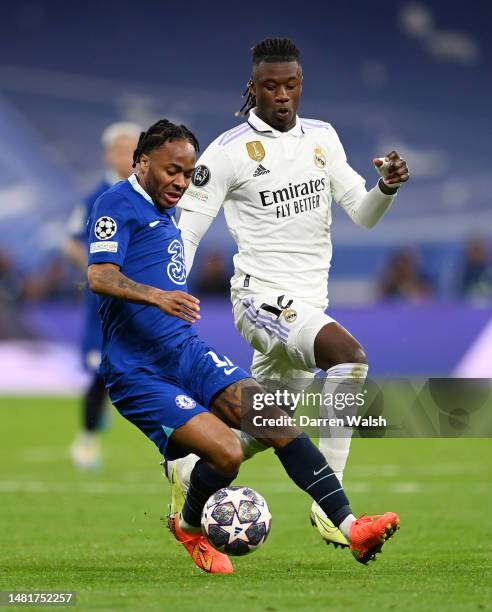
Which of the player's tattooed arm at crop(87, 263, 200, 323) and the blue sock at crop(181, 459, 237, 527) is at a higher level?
the player's tattooed arm at crop(87, 263, 200, 323)

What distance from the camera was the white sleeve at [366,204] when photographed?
696 cm

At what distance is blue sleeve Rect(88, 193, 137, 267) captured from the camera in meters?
5.87

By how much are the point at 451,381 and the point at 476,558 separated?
1.33 m

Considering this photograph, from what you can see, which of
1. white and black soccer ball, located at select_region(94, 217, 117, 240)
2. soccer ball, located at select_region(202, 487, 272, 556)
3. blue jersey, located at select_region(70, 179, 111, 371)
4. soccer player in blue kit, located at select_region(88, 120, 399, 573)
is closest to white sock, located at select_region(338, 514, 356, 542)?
soccer player in blue kit, located at select_region(88, 120, 399, 573)

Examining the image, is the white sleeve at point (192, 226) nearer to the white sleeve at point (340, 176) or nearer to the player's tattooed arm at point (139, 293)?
the white sleeve at point (340, 176)

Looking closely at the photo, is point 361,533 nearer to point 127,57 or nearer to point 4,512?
point 4,512

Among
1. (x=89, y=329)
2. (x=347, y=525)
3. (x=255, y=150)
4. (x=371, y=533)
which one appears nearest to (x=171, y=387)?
(x=347, y=525)

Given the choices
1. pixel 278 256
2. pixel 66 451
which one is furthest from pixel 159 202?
pixel 66 451

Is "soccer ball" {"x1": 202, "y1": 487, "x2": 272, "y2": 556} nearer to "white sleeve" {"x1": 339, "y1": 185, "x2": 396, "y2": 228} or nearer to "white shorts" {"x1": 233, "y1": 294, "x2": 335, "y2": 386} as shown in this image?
"white shorts" {"x1": 233, "y1": 294, "x2": 335, "y2": 386}

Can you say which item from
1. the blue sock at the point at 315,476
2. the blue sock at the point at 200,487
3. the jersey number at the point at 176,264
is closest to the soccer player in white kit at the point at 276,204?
the blue sock at the point at 200,487

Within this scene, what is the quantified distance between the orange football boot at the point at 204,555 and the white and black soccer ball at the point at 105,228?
5.30ft

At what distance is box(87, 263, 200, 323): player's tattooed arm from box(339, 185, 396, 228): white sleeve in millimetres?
1621

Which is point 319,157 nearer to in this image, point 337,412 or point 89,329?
point 337,412

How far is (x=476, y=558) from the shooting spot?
651 centimetres
